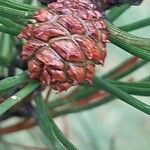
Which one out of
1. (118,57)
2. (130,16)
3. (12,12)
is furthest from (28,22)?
(118,57)

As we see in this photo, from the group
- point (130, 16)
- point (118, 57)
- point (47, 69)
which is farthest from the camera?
point (118, 57)

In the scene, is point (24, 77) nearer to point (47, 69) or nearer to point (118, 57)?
point (47, 69)

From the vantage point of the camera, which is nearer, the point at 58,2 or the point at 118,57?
the point at 58,2

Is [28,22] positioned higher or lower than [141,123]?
higher

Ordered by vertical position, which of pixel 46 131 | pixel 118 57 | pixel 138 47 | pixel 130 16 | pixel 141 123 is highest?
pixel 138 47

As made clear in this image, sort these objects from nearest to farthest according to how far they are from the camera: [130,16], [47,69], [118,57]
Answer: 1. [47,69]
2. [130,16]
3. [118,57]

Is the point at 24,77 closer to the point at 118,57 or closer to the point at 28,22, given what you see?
the point at 28,22

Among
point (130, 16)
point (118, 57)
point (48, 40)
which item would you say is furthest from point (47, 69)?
point (118, 57)
